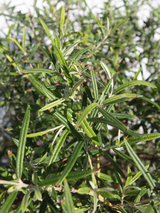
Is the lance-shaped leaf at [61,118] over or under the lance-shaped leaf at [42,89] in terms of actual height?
under

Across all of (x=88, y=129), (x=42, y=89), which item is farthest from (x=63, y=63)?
(x=88, y=129)

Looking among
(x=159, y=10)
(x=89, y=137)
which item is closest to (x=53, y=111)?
(x=89, y=137)

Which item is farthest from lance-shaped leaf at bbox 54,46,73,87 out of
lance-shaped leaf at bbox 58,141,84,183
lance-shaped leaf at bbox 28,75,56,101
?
lance-shaped leaf at bbox 58,141,84,183

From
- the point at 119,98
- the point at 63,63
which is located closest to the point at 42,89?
the point at 63,63

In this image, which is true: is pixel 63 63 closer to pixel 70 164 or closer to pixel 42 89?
pixel 42 89

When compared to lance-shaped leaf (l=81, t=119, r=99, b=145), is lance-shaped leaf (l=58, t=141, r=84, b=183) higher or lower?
lower

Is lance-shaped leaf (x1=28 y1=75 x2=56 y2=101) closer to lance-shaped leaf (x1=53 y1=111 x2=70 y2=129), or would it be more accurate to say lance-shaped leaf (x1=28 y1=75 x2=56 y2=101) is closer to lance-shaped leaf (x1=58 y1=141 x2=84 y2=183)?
lance-shaped leaf (x1=53 y1=111 x2=70 y2=129)

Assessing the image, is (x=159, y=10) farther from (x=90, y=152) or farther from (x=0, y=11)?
(x=90, y=152)

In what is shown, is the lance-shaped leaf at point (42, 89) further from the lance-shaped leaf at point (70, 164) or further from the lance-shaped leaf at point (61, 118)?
the lance-shaped leaf at point (70, 164)

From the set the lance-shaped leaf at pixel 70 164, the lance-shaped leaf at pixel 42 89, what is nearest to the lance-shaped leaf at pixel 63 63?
the lance-shaped leaf at pixel 42 89

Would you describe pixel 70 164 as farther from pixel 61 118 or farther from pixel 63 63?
pixel 63 63

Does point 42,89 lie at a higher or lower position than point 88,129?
higher
